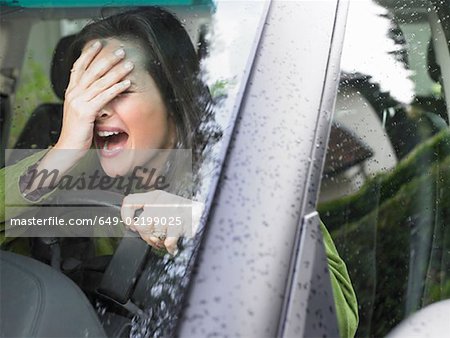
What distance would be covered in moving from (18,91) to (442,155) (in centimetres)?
122

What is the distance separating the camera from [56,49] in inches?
72.9

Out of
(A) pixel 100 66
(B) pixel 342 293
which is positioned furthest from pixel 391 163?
(A) pixel 100 66

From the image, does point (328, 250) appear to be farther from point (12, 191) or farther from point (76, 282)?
point (12, 191)

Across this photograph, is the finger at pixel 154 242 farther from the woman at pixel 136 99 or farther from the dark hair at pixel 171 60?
the dark hair at pixel 171 60

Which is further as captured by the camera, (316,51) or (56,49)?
(56,49)

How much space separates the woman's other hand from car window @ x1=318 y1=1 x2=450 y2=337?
0.68 feet

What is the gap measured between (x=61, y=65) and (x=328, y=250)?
84 cm

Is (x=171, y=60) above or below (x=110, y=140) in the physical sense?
above

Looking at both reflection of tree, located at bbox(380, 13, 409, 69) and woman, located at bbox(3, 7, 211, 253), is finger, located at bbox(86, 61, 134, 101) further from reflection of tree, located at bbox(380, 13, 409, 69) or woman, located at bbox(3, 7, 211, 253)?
reflection of tree, located at bbox(380, 13, 409, 69)

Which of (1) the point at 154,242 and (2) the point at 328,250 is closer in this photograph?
(2) the point at 328,250

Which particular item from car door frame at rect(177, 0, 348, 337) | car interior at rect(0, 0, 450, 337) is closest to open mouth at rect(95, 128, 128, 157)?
car interior at rect(0, 0, 450, 337)

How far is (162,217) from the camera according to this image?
1289mm

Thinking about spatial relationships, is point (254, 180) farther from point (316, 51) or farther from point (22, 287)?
point (22, 287)

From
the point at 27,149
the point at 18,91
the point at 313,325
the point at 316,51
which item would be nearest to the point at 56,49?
the point at 27,149
